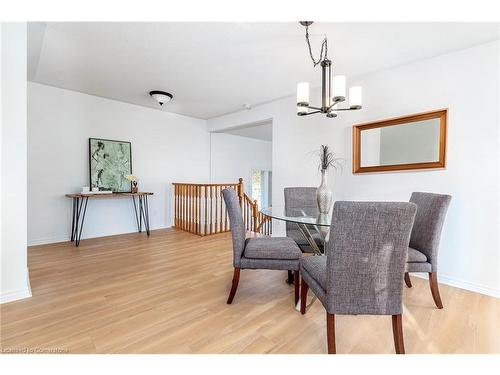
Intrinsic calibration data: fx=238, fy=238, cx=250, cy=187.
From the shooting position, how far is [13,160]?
1887 mm

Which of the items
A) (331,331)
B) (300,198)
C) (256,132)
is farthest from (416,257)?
(256,132)

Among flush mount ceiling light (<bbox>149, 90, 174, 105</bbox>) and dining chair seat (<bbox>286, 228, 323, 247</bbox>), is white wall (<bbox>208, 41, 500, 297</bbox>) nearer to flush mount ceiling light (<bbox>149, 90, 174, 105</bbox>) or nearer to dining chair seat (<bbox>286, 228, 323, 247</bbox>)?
dining chair seat (<bbox>286, 228, 323, 247</bbox>)

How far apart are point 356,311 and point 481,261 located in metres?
1.86

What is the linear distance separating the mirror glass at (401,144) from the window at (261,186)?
436cm

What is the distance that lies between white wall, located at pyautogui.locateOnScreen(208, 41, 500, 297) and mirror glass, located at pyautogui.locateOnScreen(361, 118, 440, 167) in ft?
0.42

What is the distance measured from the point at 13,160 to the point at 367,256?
2.62 meters

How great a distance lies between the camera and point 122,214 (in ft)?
14.1

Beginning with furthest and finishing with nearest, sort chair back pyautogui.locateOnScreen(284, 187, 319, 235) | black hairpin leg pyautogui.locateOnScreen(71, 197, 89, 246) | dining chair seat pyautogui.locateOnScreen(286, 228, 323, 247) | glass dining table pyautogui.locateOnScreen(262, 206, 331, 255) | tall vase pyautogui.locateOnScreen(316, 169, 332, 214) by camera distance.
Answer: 1. black hairpin leg pyautogui.locateOnScreen(71, 197, 89, 246)
2. chair back pyautogui.locateOnScreen(284, 187, 319, 235)
3. dining chair seat pyautogui.locateOnScreen(286, 228, 323, 247)
4. tall vase pyautogui.locateOnScreen(316, 169, 332, 214)
5. glass dining table pyautogui.locateOnScreen(262, 206, 331, 255)

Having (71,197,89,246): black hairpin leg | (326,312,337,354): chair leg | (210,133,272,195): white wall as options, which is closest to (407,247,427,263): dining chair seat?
(326,312,337,354): chair leg

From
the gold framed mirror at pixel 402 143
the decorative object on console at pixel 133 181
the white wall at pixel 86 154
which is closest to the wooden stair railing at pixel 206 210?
the white wall at pixel 86 154

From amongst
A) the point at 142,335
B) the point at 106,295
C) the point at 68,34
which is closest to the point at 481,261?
the point at 142,335

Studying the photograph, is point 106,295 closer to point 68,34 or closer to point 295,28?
point 68,34

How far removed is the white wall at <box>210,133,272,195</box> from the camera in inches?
228

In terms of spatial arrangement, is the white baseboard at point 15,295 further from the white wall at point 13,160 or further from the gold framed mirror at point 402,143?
the gold framed mirror at point 402,143
